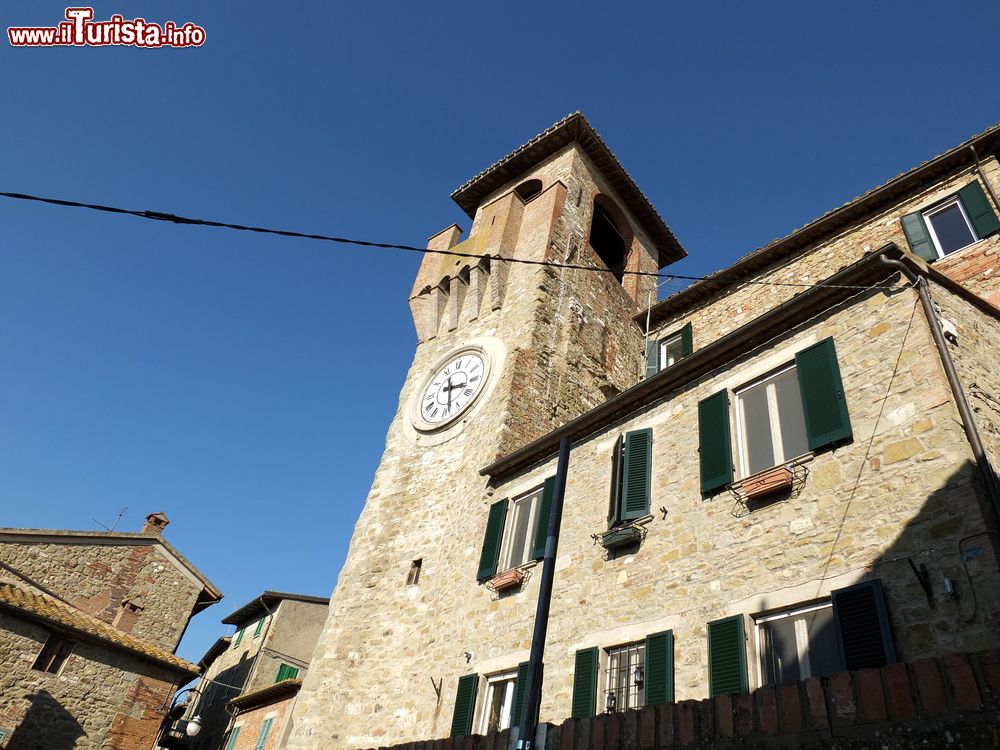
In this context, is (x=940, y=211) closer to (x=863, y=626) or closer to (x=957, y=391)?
(x=957, y=391)

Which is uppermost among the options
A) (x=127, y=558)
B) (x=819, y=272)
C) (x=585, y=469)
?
(x=819, y=272)

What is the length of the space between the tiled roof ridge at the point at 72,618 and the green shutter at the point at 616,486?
45.1ft

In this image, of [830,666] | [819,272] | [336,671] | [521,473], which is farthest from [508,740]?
[819,272]

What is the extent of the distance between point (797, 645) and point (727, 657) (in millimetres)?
621

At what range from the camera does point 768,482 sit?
7.07 meters

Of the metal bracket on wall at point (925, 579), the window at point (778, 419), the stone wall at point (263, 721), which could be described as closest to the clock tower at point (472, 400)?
the window at point (778, 419)

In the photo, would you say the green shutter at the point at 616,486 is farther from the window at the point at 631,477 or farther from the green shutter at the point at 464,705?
the green shutter at the point at 464,705

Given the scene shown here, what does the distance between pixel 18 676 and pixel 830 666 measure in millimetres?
16519

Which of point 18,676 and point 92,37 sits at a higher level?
point 92,37

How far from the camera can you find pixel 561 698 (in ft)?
25.8

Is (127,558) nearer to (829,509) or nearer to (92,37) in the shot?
(92,37)

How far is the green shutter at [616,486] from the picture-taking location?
882 centimetres

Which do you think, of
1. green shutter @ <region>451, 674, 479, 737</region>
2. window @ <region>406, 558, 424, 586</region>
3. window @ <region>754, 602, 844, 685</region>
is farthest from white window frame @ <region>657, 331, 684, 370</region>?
window @ <region>754, 602, 844, 685</region>

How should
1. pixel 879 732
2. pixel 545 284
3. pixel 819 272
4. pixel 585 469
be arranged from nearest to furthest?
1. pixel 879 732
2. pixel 585 469
3. pixel 819 272
4. pixel 545 284
